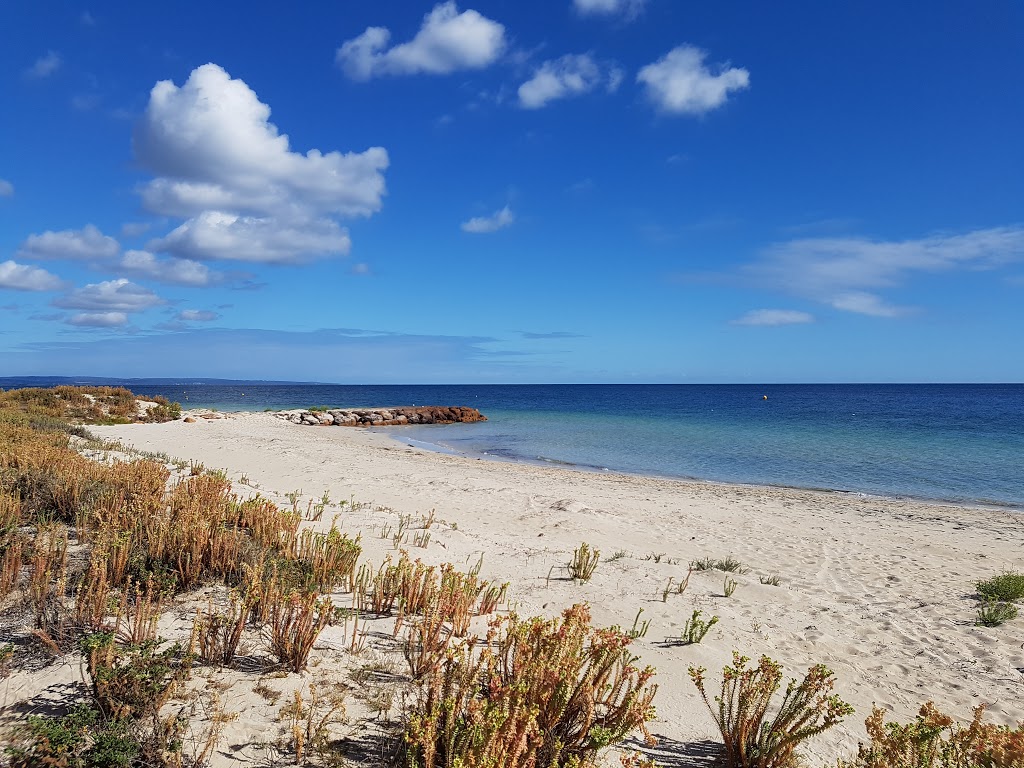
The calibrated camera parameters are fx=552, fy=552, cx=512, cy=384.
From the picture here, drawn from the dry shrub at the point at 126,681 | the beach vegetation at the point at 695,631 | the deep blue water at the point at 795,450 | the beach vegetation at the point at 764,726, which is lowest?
the deep blue water at the point at 795,450

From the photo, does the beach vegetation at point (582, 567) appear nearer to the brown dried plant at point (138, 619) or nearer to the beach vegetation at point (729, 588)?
the beach vegetation at point (729, 588)

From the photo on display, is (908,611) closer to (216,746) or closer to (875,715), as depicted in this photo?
(875,715)

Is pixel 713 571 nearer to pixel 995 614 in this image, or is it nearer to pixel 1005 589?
pixel 995 614

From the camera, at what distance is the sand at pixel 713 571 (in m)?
4.53

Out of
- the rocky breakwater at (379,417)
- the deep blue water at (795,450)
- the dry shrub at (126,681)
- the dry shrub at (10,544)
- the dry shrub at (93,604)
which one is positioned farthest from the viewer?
the rocky breakwater at (379,417)

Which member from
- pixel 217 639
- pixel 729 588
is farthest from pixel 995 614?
pixel 217 639

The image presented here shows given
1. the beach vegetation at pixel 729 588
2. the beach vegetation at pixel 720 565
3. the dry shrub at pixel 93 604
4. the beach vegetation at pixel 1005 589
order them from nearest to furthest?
the dry shrub at pixel 93 604 < the beach vegetation at pixel 729 588 < the beach vegetation at pixel 1005 589 < the beach vegetation at pixel 720 565

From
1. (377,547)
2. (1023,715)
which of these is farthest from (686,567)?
(377,547)

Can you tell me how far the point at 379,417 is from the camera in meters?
46.9

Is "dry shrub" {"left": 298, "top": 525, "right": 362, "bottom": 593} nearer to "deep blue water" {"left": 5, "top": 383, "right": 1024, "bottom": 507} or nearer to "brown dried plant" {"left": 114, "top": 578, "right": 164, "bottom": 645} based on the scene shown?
"brown dried plant" {"left": 114, "top": 578, "right": 164, "bottom": 645}

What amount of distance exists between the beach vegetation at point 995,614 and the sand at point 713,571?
0.14 m

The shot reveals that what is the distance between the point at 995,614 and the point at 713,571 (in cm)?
335

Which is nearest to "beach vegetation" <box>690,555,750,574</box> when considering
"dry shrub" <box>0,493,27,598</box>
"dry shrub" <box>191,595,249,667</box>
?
"dry shrub" <box>191,595,249,667</box>

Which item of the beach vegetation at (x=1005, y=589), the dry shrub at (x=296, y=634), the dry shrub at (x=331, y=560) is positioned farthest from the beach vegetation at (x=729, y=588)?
the dry shrub at (x=296, y=634)
